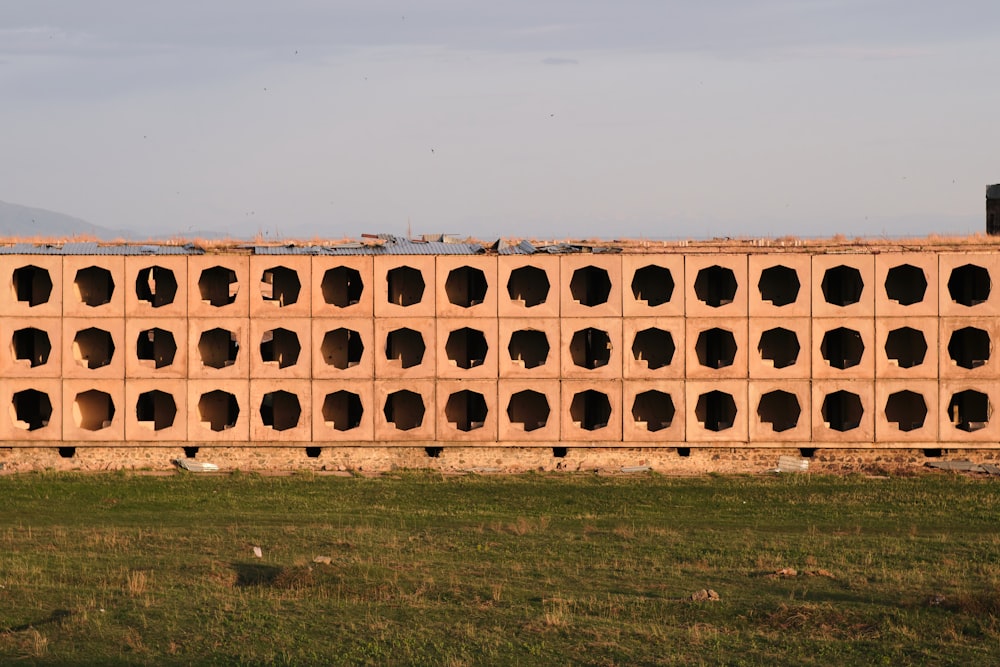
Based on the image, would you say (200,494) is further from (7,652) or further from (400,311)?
(7,652)

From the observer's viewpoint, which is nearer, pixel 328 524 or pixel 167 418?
pixel 328 524

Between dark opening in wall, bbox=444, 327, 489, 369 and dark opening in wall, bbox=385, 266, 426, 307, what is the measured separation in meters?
2.32

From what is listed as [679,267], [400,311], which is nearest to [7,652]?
[400,311]

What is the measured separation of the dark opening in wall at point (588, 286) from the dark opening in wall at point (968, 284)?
44.2 feet

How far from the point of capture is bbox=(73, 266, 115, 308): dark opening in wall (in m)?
53.6

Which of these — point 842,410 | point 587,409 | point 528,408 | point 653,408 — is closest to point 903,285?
point 842,410

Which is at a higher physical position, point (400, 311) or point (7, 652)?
point (400, 311)

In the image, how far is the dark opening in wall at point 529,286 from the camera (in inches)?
2130

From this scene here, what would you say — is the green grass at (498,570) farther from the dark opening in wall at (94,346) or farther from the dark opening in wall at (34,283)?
the dark opening in wall at (34,283)

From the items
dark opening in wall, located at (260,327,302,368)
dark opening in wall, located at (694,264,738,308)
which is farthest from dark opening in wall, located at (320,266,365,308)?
dark opening in wall, located at (694,264,738,308)

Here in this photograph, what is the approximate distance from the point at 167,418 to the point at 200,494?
812 cm

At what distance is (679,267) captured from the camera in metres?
51.5

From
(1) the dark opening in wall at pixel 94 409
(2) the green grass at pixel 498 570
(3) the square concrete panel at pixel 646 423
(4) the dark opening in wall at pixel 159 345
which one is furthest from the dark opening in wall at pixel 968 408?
(1) the dark opening in wall at pixel 94 409

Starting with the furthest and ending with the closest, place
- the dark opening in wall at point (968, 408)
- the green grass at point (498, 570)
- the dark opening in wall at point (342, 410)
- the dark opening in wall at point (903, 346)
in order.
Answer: the dark opening in wall at point (342, 410), the dark opening in wall at point (968, 408), the dark opening in wall at point (903, 346), the green grass at point (498, 570)
